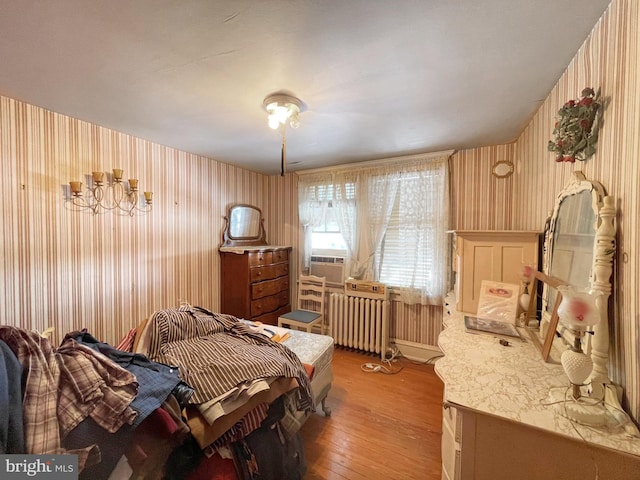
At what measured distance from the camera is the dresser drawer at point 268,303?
3.14m

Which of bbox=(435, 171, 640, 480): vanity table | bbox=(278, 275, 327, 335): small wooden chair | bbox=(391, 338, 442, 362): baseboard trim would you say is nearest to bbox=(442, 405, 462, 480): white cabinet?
bbox=(435, 171, 640, 480): vanity table

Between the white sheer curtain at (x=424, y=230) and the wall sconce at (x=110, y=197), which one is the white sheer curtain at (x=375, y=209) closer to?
the white sheer curtain at (x=424, y=230)

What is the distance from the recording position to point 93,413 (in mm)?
803

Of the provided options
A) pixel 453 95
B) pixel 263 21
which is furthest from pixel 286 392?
pixel 453 95

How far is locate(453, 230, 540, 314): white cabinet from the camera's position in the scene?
181 cm

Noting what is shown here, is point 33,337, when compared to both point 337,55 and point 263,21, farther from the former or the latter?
point 337,55

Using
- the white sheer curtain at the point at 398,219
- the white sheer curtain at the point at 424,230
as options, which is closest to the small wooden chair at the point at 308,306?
the white sheer curtain at the point at 398,219

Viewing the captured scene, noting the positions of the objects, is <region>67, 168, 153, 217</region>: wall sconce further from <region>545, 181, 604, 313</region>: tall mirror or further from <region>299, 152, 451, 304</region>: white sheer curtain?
<region>545, 181, 604, 313</region>: tall mirror

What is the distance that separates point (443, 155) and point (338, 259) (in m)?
1.77

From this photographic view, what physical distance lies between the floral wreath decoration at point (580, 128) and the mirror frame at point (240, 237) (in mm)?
3244

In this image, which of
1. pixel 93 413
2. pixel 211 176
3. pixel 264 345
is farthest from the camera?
pixel 211 176

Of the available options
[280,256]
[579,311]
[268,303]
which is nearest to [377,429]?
[579,311]

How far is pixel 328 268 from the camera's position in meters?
3.53

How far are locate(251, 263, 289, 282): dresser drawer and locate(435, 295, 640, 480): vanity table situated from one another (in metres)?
2.37
